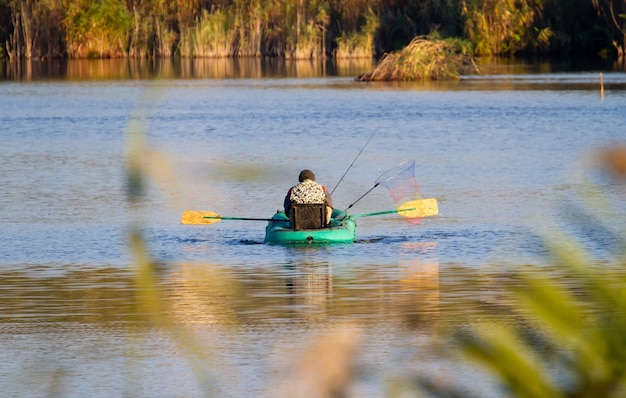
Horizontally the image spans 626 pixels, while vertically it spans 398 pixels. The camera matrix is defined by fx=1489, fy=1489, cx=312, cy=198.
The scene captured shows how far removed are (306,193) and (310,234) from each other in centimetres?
53

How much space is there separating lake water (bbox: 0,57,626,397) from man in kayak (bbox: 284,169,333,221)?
57 centimetres

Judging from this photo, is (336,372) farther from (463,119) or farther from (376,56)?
(376,56)

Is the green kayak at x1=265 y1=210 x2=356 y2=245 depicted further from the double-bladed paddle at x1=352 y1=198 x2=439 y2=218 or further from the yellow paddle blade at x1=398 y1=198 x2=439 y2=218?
the yellow paddle blade at x1=398 y1=198 x2=439 y2=218

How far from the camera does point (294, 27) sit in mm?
68875

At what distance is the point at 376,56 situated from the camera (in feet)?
230

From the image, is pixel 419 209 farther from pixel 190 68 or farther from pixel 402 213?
pixel 190 68

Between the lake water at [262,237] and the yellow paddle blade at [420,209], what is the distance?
0.26 meters

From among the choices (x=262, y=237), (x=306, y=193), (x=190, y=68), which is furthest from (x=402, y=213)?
(x=190, y=68)

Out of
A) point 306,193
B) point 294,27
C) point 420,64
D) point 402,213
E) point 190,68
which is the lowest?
point 402,213

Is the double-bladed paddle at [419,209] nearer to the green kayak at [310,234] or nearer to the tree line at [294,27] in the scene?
Answer: the green kayak at [310,234]

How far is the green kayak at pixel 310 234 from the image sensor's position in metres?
17.3

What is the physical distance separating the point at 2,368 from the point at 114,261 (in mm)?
6176

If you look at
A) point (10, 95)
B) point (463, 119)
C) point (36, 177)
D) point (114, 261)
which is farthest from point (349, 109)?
point (114, 261)

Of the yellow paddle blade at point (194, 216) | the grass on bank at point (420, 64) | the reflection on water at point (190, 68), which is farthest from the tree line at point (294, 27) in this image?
the yellow paddle blade at point (194, 216)
